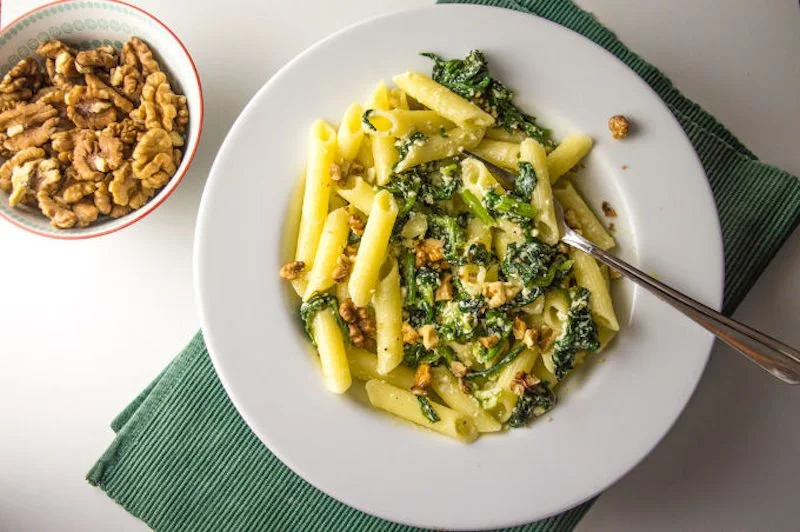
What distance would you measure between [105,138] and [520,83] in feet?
→ 3.91

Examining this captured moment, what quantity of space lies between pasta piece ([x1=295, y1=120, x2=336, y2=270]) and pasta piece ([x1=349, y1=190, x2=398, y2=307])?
0.13 m

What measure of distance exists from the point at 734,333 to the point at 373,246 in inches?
34.9

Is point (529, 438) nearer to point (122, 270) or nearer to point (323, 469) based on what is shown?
point (323, 469)

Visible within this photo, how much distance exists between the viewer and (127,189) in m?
2.18

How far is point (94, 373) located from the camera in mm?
2375

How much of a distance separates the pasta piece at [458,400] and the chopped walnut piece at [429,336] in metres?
0.09

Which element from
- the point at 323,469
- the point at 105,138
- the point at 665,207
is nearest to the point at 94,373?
the point at 105,138

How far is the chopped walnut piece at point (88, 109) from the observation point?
2229 mm

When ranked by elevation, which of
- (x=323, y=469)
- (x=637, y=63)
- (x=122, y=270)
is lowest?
(x=122, y=270)

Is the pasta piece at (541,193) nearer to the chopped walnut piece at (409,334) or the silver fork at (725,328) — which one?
the silver fork at (725,328)

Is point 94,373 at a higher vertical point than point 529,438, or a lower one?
lower

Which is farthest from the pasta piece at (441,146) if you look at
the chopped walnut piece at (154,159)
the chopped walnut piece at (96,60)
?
the chopped walnut piece at (96,60)

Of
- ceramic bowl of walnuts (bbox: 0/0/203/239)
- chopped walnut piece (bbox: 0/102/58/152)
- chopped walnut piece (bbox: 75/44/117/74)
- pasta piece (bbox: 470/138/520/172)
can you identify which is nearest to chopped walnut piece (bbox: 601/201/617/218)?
pasta piece (bbox: 470/138/520/172)

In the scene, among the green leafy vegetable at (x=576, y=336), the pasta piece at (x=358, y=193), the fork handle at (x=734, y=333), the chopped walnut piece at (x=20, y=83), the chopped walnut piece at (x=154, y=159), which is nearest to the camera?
the fork handle at (x=734, y=333)
